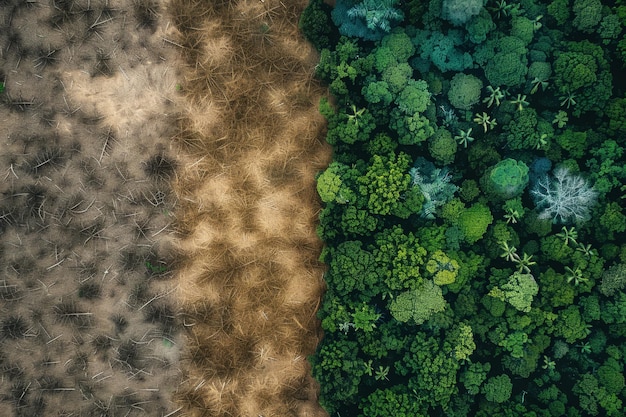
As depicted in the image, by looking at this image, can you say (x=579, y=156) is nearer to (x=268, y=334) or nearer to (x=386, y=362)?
(x=386, y=362)

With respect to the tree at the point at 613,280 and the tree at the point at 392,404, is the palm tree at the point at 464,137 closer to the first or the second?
A: the tree at the point at 613,280

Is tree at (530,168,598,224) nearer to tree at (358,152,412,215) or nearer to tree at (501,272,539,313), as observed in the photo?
tree at (501,272,539,313)

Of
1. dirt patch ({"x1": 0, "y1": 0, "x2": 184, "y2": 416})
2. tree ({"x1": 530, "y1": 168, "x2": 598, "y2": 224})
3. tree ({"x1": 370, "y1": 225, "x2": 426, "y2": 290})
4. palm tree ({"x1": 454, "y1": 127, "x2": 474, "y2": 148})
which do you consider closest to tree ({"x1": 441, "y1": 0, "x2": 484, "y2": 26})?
palm tree ({"x1": 454, "y1": 127, "x2": 474, "y2": 148})

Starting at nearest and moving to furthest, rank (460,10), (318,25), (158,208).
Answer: (460,10) → (318,25) → (158,208)

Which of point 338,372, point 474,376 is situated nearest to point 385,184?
point 338,372

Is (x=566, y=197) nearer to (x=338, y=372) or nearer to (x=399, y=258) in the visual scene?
(x=399, y=258)

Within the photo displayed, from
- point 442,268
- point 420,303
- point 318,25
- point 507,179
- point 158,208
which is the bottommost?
point 158,208
